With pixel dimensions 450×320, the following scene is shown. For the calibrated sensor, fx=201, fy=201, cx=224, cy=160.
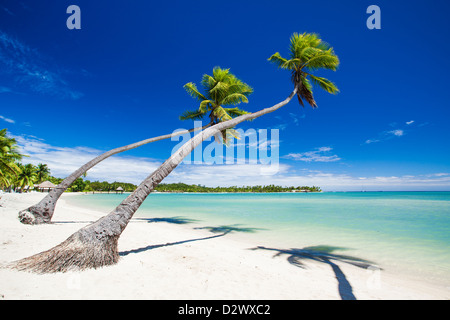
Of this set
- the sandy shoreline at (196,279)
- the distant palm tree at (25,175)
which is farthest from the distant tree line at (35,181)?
the sandy shoreline at (196,279)

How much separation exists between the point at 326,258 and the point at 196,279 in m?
4.32

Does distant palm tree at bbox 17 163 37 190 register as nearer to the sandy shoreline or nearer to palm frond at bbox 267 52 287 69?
the sandy shoreline

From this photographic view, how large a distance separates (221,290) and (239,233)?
637 cm

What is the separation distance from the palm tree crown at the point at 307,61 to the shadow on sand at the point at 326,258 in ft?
19.6

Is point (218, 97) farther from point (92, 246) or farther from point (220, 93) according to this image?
point (92, 246)

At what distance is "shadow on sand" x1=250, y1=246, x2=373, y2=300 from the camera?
13.9 feet

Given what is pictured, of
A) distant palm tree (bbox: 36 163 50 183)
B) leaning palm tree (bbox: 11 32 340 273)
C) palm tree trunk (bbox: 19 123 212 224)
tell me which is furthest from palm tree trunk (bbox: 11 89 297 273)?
distant palm tree (bbox: 36 163 50 183)

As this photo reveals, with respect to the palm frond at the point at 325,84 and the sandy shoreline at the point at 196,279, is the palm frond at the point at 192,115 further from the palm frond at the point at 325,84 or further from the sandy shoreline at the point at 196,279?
the sandy shoreline at the point at 196,279

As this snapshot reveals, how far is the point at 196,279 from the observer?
3711 millimetres

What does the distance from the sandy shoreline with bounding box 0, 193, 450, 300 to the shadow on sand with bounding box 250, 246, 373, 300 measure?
0.11 metres

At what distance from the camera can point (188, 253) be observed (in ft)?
17.7

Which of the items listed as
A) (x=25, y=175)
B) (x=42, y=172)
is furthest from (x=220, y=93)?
(x=42, y=172)
